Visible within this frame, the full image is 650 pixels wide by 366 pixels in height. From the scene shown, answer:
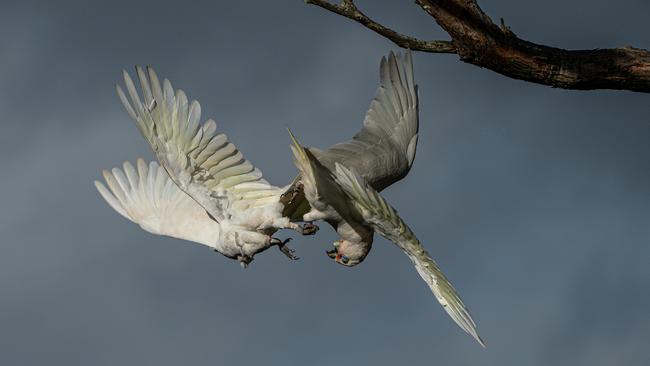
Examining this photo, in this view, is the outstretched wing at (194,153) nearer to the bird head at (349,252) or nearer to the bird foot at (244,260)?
the bird foot at (244,260)

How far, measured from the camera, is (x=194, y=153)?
332 inches

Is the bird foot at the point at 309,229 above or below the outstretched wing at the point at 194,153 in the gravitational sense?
below

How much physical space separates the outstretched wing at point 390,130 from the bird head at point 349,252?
50 centimetres

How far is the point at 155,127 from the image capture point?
824 centimetres

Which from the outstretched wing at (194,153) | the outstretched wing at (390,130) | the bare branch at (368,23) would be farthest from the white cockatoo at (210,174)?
the bare branch at (368,23)

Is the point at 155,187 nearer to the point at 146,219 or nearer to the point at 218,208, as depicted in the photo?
the point at 146,219

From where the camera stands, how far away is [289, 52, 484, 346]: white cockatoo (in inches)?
280

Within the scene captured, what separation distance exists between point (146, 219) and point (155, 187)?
30cm

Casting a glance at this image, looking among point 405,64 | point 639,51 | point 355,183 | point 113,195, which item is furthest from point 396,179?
point 113,195

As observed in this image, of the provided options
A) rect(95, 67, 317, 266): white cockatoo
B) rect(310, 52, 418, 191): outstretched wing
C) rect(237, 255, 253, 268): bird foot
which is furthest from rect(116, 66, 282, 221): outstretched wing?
rect(310, 52, 418, 191): outstretched wing

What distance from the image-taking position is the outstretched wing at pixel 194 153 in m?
8.22

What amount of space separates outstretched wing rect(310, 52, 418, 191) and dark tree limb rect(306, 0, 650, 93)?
1.59ft

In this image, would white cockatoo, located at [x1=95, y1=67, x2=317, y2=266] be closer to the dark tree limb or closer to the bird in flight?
the bird in flight

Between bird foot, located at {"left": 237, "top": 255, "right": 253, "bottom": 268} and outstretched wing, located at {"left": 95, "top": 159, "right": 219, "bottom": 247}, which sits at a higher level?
outstretched wing, located at {"left": 95, "top": 159, "right": 219, "bottom": 247}
